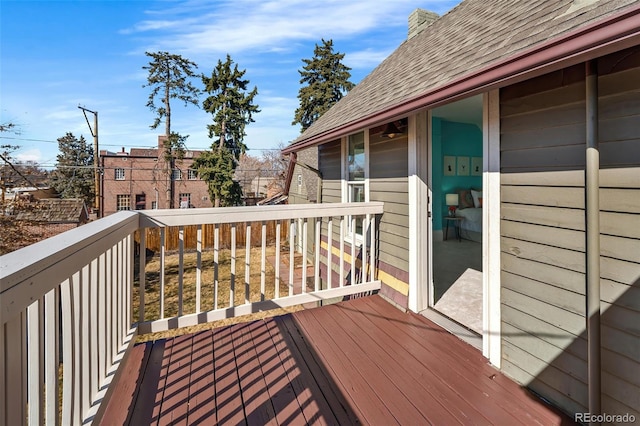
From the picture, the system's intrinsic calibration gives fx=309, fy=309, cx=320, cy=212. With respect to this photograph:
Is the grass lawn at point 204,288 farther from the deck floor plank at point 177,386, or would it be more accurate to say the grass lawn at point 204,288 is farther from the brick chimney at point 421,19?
the brick chimney at point 421,19

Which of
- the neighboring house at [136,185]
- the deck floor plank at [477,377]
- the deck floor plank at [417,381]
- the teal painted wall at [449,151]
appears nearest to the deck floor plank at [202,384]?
the deck floor plank at [417,381]

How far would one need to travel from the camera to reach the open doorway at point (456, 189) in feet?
16.2

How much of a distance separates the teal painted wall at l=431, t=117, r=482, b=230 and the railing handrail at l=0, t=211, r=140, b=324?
5.69m

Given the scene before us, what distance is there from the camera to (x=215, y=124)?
18.7 m

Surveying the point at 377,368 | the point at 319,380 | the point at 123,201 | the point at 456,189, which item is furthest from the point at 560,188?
the point at 123,201

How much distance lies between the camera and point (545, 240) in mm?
1893

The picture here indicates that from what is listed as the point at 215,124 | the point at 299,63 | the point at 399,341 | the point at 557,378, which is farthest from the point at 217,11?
the point at 299,63

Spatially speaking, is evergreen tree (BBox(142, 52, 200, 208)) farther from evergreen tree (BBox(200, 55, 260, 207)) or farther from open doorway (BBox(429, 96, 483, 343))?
open doorway (BBox(429, 96, 483, 343))

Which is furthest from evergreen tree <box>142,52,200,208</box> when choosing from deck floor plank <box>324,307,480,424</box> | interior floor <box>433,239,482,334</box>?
deck floor plank <box>324,307,480,424</box>

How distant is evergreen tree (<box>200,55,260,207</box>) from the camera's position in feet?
59.6

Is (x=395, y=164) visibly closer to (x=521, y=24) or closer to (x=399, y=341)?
(x=521, y=24)

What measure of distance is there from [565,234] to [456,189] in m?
Result: 5.28

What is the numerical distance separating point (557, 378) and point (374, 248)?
2.10 m

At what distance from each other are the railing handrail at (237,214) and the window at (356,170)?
0.99 metres
